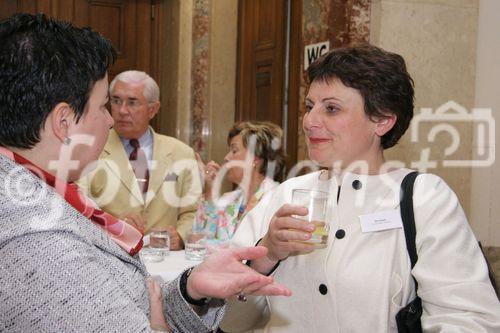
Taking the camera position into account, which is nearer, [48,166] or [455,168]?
[48,166]

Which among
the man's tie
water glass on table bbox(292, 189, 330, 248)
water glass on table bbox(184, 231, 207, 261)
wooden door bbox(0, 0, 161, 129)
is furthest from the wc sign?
wooden door bbox(0, 0, 161, 129)

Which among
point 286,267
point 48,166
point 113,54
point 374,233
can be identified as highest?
point 113,54

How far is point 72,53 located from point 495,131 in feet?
10.4

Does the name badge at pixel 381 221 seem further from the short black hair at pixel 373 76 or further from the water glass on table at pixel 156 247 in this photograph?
the water glass on table at pixel 156 247

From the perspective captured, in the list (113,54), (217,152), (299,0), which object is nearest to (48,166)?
(113,54)

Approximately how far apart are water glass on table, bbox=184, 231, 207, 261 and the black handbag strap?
172 cm

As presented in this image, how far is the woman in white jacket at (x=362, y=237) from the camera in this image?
178 cm

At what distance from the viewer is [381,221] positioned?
1920 mm

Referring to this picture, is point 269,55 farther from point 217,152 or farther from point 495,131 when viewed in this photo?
point 495,131

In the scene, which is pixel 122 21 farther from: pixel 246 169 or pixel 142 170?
pixel 246 169

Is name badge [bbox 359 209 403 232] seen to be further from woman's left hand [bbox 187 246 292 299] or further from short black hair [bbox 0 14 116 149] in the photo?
short black hair [bbox 0 14 116 149]

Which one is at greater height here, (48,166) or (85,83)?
(85,83)

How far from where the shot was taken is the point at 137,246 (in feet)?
5.33

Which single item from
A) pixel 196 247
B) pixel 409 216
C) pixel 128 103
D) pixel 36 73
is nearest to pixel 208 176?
pixel 128 103
